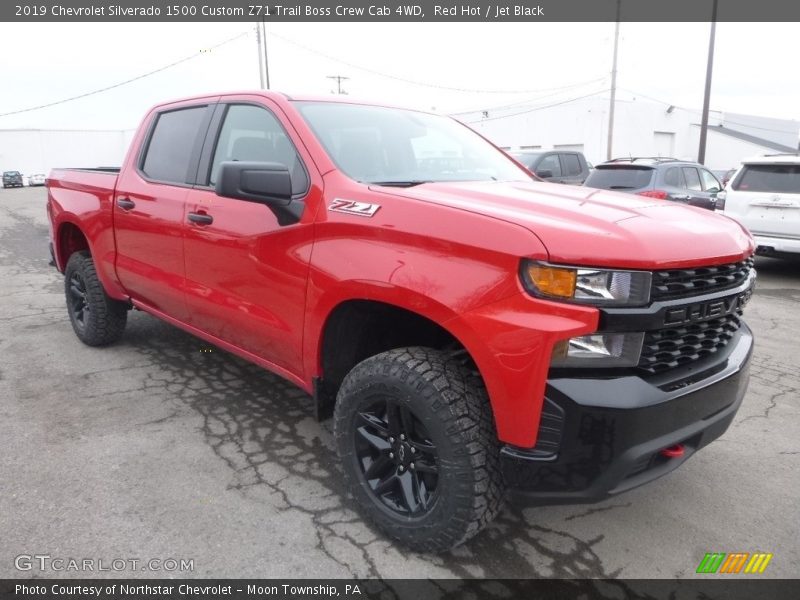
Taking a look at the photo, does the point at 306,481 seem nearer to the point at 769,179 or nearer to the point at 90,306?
the point at 90,306

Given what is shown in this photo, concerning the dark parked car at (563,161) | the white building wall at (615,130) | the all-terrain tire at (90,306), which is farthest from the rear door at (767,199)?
the white building wall at (615,130)

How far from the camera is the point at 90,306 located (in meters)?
4.70

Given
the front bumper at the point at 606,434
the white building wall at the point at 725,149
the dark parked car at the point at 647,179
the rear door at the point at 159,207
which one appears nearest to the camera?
the front bumper at the point at 606,434

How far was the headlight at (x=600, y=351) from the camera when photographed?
6.27ft

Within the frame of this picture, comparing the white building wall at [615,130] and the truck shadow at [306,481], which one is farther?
the white building wall at [615,130]

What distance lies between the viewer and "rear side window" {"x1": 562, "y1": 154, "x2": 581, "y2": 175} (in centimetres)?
1304

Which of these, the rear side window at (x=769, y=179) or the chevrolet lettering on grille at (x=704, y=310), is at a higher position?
the rear side window at (x=769, y=179)

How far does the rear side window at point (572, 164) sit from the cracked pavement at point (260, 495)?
926 centimetres

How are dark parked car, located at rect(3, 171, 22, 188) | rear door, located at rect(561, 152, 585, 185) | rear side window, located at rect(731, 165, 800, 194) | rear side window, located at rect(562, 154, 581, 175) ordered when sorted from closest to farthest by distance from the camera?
1. rear side window, located at rect(731, 165, 800, 194)
2. rear door, located at rect(561, 152, 585, 185)
3. rear side window, located at rect(562, 154, 581, 175)
4. dark parked car, located at rect(3, 171, 22, 188)

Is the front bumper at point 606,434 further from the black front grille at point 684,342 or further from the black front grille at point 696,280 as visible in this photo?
the black front grille at point 696,280

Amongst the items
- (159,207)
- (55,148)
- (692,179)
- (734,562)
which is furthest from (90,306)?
(55,148)

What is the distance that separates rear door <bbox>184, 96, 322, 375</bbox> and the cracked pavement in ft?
1.95

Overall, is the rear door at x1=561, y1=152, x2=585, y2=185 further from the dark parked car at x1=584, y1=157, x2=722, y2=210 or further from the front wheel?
the front wheel

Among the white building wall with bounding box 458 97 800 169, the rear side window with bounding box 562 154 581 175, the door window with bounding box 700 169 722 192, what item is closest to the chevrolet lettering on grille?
the door window with bounding box 700 169 722 192
